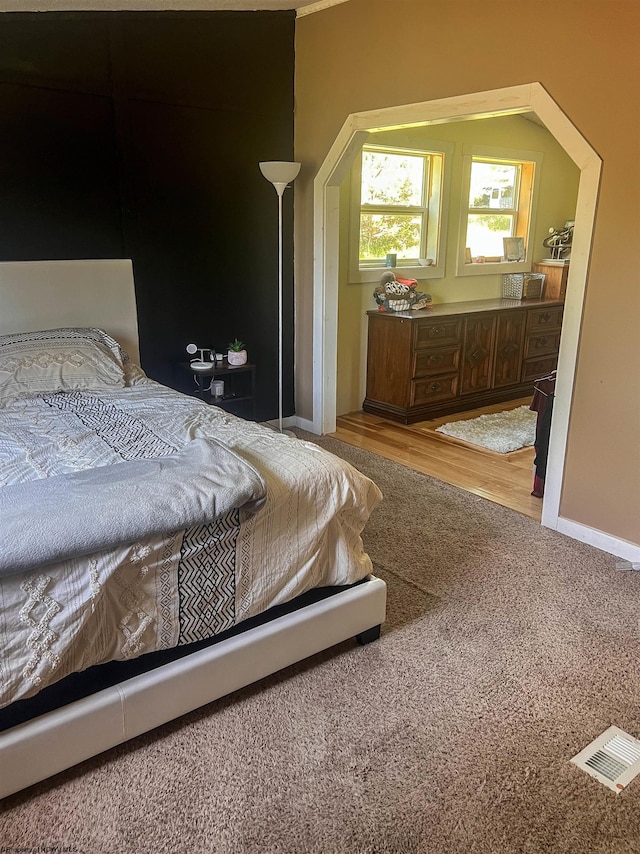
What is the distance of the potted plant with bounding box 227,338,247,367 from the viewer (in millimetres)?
4387

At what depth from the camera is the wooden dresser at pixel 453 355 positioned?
16.3 ft

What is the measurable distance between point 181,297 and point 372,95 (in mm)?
1685

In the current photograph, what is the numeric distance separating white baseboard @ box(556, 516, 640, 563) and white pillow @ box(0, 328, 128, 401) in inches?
94.2

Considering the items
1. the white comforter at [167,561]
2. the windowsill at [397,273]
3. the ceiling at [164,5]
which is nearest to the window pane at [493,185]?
the windowsill at [397,273]

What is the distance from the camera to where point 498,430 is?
4.87 meters

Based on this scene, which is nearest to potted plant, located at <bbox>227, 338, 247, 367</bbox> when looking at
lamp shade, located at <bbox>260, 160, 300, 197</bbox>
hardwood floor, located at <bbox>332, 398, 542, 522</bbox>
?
hardwood floor, located at <bbox>332, 398, 542, 522</bbox>

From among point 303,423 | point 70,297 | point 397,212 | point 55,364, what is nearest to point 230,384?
point 303,423

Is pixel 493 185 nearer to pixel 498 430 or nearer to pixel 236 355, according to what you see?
Result: pixel 498 430

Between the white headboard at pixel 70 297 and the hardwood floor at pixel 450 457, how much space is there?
1.69 meters

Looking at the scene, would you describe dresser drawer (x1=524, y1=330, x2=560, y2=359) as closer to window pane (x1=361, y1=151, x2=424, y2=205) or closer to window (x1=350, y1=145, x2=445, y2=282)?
window (x1=350, y1=145, x2=445, y2=282)

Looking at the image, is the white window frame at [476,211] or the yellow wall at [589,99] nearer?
the yellow wall at [589,99]

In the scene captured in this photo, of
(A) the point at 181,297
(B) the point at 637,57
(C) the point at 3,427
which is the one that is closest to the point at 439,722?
(C) the point at 3,427

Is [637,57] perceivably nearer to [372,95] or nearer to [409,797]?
[372,95]

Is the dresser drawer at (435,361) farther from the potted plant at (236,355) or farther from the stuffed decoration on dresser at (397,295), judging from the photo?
the potted plant at (236,355)
